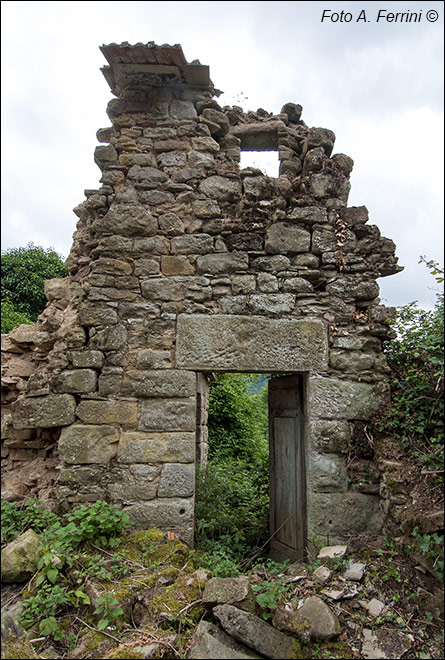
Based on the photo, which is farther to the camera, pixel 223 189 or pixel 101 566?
pixel 223 189

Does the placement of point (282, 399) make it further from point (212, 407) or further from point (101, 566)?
point (212, 407)

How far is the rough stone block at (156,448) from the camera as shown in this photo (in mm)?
3611

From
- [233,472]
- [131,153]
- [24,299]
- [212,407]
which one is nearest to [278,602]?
[233,472]

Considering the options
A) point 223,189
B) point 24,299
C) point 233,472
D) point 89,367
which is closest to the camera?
point 89,367

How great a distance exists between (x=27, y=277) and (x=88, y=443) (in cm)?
819

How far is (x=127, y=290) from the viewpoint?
3.81m

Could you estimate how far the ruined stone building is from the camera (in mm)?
3623

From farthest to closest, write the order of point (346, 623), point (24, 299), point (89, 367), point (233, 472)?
point (24, 299) < point (233, 472) < point (89, 367) < point (346, 623)

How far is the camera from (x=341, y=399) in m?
3.74

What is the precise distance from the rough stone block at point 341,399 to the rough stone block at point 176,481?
3.85 feet

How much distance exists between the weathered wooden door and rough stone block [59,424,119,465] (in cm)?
167

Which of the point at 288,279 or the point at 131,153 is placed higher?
the point at 131,153

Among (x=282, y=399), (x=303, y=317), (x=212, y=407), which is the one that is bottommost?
(x=212, y=407)

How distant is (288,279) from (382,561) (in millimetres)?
2346
